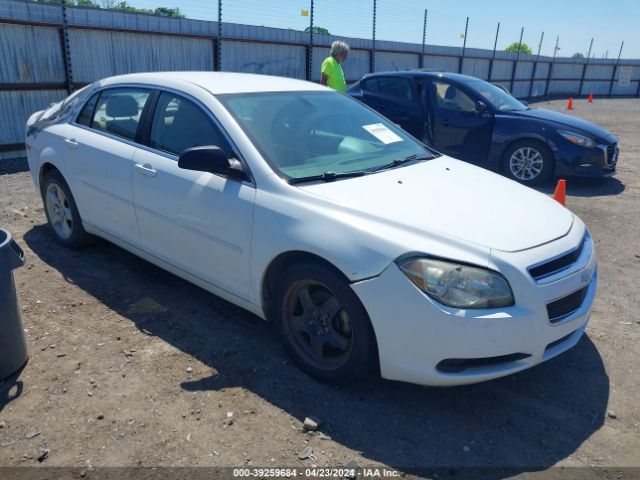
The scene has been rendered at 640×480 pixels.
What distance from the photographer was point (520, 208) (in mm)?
3312

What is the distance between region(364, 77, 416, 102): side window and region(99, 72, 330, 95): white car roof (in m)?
4.62

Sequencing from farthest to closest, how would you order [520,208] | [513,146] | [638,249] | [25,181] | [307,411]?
[513,146] → [25,181] → [638,249] → [520,208] → [307,411]

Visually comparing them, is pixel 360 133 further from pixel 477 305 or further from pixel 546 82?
pixel 546 82

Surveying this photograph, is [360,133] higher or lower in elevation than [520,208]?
higher

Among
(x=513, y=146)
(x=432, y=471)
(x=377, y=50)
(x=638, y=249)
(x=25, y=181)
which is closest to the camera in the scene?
(x=432, y=471)

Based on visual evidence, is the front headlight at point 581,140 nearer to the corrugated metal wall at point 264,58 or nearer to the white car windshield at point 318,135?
the white car windshield at point 318,135

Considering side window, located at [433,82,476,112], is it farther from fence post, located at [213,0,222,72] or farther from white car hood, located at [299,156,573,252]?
fence post, located at [213,0,222,72]

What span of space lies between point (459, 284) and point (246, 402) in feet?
4.44

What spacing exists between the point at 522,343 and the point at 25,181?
288 inches

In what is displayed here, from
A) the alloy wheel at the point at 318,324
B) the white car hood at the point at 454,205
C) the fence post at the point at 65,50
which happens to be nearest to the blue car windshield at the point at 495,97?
the white car hood at the point at 454,205

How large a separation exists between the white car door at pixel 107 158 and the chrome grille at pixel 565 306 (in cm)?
294

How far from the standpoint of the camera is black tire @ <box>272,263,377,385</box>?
9.41 feet

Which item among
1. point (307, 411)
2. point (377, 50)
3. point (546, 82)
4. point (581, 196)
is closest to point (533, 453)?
point (307, 411)

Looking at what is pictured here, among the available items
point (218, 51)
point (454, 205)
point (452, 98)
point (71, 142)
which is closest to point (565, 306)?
point (454, 205)
